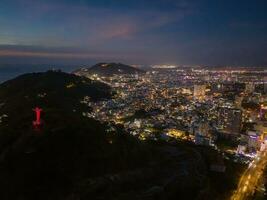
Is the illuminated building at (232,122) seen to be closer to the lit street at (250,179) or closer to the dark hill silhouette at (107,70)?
the lit street at (250,179)

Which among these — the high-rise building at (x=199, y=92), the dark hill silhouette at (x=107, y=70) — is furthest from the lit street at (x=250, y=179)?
the dark hill silhouette at (x=107, y=70)

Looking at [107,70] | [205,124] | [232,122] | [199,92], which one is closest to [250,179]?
[205,124]

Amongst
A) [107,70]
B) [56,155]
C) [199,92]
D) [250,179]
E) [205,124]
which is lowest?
[250,179]

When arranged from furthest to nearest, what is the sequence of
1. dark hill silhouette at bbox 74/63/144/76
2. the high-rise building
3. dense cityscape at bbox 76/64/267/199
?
dark hill silhouette at bbox 74/63/144/76 → the high-rise building → dense cityscape at bbox 76/64/267/199


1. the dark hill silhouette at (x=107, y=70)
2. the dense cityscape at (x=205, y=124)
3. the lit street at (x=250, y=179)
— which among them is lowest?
the lit street at (x=250, y=179)

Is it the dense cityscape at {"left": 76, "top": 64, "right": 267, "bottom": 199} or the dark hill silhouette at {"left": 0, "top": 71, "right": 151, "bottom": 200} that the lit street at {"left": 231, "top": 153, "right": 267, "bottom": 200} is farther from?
the dark hill silhouette at {"left": 0, "top": 71, "right": 151, "bottom": 200}

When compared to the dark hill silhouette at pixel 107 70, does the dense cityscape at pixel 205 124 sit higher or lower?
lower

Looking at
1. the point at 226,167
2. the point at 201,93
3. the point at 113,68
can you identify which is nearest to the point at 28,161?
the point at 226,167

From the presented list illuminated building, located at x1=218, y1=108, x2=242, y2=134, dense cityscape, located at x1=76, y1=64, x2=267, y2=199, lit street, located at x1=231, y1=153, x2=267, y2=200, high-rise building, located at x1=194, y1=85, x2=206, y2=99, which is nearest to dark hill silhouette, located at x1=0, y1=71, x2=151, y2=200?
lit street, located at x1=231, y1=153, x2=267, y2=200

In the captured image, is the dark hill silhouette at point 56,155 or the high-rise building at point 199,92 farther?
the high-rise building at point 199,92

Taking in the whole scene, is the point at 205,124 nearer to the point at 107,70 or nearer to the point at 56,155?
the point at 56,155

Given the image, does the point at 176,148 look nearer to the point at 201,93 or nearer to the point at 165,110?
the point at 165,110

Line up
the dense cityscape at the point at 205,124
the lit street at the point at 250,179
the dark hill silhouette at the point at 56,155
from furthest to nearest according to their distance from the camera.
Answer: the dense cityscape at the point at 205,124, the lit street at the point at 250,179, the dark hill silhouette at the point at 56,155
